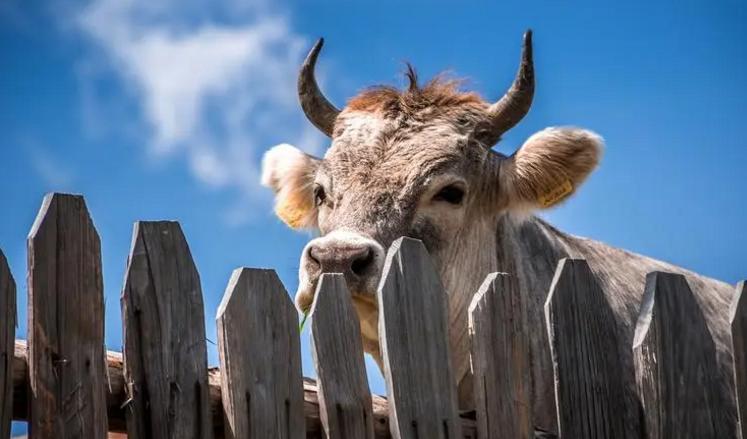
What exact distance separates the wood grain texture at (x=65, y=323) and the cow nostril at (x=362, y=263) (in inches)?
90.8

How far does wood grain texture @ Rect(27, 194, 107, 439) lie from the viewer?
9.91ft

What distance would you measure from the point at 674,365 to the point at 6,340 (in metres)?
2.28

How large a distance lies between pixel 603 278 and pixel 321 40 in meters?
2.56

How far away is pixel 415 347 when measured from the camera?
A: 11.3 ft

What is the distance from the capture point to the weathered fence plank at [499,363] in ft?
11.6

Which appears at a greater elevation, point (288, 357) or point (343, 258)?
point (343, 258)

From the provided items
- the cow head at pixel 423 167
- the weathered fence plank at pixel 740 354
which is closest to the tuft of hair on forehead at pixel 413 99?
the cow head at pixel 423 167

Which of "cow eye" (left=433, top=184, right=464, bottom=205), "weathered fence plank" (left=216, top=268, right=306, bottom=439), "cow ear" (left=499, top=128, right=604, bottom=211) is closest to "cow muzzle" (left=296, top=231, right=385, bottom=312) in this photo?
"cow eye" (left=433, top=184, right=464, bottom=205)

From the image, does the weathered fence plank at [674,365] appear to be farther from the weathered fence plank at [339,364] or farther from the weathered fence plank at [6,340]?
the weathered fence plank at [6,340]

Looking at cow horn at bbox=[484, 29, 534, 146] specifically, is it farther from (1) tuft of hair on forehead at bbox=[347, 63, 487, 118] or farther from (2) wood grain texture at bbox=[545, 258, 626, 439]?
(2) wood grain texture at bbox=[545, 258, 626, 439]

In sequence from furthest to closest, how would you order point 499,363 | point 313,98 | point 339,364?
point 313,98 < point 499,363 < point 339,364

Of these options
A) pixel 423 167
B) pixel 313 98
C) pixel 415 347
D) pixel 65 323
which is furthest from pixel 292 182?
pixel 65 323

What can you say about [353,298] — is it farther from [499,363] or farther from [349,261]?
[499,363]

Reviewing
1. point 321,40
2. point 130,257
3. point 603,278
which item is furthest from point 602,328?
point 321,40
